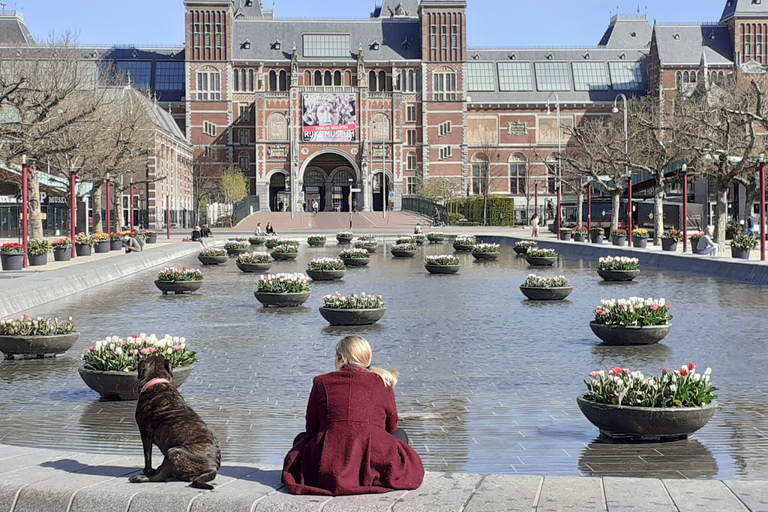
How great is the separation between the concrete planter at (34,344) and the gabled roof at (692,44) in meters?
91.6

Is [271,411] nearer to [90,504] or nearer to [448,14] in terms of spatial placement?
[90,504]

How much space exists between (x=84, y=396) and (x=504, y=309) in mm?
10441

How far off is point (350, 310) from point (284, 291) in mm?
3599

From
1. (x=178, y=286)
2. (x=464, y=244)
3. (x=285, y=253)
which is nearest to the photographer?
(x=178, y=286)

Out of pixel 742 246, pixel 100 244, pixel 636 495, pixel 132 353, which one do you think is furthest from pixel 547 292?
pixel 100 244

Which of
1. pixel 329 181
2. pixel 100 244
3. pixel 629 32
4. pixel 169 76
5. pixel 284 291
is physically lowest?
pixel 284 291

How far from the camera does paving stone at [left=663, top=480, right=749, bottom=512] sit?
5559 mm

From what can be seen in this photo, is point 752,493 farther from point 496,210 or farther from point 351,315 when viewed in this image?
point 496,210

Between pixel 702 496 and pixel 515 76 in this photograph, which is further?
pixel 515 76

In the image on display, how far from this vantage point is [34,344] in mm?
13461

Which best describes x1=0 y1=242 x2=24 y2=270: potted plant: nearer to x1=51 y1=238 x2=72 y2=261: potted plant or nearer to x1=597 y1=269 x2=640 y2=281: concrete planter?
x1=51 y1=238 x2=72 y2=261: potted plant

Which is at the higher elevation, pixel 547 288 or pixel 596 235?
pixel 596 235

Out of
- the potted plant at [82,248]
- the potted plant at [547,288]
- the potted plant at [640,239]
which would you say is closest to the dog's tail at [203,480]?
the potted plant at [547,288]

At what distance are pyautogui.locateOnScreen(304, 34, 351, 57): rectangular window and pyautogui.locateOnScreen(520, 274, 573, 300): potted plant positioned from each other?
81.9 metres
